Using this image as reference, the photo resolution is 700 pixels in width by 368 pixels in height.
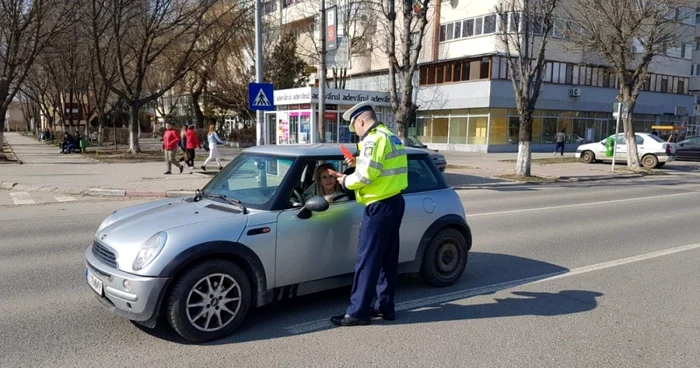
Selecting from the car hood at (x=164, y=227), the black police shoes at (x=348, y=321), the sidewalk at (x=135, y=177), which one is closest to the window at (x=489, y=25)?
the sidewalk at (x=135, y=177)

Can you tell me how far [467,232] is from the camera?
5781 millimetres

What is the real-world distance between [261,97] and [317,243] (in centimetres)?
1012

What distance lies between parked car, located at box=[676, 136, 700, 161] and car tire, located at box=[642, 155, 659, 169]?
20.4ft

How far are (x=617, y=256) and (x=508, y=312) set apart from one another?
3246 millimetres

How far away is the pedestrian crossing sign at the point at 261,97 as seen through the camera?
13.8m

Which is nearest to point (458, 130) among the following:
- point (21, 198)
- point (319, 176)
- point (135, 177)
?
point (135, 177)

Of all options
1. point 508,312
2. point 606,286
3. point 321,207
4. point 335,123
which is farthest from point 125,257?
point 335,123

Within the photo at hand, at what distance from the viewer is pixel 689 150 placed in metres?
29.8

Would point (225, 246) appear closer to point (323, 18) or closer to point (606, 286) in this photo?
point (606, 286)

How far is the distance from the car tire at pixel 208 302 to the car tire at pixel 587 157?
26948 mm

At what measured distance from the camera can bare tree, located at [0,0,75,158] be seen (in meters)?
21.6

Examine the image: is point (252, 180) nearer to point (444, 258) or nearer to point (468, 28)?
point (444, 258)

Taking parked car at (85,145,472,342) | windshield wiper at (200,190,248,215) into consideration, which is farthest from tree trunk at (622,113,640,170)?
windshield wiper at (200,190,248,215)

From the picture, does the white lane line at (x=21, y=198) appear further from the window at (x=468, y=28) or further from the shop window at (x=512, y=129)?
the window at (x=468, y=28)
